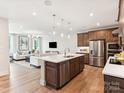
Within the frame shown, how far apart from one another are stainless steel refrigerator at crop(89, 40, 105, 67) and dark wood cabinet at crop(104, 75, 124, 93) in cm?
507

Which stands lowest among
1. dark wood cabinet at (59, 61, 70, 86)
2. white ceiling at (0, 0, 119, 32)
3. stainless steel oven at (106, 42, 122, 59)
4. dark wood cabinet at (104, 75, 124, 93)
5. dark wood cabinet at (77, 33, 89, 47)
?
dark wood cabinet at (59, 61, 70, 86)

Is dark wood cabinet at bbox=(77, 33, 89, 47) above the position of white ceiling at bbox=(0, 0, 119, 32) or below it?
below

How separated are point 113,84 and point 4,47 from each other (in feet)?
16.5

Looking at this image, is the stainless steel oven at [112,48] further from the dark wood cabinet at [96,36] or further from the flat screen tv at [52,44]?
the flat screen tv at [52,44]

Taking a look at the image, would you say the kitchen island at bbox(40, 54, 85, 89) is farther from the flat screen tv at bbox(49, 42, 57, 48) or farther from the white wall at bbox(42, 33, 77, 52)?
the flat screen tv at bbox(49, 42, 57, 48)

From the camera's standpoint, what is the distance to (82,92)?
325 centimetres

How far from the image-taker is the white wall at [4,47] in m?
4.94

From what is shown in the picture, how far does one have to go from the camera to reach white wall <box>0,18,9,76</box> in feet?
16.2

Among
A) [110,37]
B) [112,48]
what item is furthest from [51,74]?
[110,37]

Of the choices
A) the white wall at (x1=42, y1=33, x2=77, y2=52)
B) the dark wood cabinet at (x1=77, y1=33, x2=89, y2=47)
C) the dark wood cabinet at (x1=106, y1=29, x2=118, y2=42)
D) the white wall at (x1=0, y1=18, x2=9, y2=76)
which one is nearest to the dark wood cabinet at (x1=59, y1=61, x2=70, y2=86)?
the white wall at (x1=0, y1=18, x2=9, y2=76)

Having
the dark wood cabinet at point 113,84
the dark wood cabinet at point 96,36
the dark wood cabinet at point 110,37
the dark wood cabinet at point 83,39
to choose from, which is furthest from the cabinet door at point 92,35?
the dark wood cabinet at point 113,84

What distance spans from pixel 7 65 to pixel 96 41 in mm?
5540

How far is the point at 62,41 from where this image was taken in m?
10.8

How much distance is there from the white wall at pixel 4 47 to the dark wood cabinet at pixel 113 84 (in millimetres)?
4792
